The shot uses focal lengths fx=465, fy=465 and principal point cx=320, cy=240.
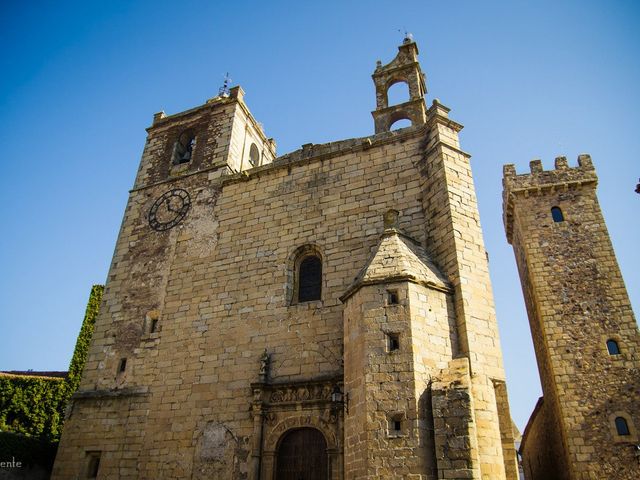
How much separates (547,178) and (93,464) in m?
16.9

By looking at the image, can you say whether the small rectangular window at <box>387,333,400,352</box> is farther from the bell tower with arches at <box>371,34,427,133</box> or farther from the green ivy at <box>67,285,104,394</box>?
the green ivy at <box>67,285,104,394</box>

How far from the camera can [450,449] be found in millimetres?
6469

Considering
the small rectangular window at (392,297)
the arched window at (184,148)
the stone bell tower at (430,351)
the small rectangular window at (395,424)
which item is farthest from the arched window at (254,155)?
the small rectangular window at (395,424)

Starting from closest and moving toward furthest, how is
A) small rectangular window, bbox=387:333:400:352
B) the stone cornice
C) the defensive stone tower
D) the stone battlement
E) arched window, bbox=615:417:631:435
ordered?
small rectangular window, bbox=387:333:400:352 < the stone cornice < arched window, bbox=615:417:631:435 < the defensive stone tower < the stone battlement

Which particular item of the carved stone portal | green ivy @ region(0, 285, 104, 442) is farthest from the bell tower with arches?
green ivy @ region(0, 285, 104, 442)

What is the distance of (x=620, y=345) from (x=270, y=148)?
43.7ft

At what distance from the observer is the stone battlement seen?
16906 millimetres

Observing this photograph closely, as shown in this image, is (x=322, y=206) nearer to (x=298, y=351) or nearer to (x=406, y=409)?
A: (x=298, y=351)

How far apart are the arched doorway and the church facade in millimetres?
26

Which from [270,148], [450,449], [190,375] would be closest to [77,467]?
[190,375]

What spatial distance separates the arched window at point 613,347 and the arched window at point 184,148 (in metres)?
14.0

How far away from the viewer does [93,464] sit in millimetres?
10445

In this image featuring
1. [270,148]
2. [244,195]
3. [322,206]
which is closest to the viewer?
[322,206]

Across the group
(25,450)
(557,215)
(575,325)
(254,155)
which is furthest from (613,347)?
(25,450)
